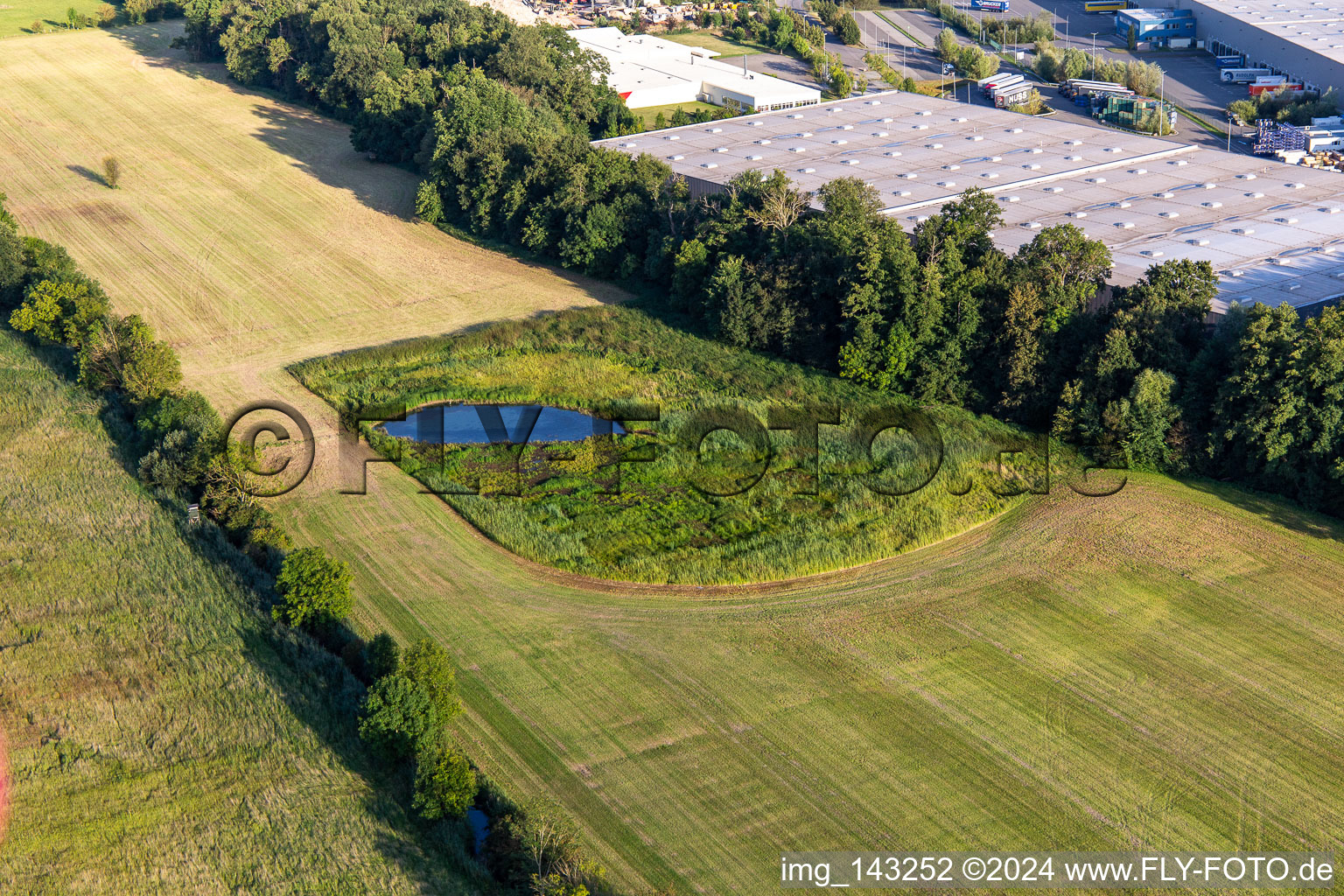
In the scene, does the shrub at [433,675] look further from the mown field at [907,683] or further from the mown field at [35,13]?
the mown field at [35,13]

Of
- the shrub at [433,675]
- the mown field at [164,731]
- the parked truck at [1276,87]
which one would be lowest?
the mown field at [164,731]

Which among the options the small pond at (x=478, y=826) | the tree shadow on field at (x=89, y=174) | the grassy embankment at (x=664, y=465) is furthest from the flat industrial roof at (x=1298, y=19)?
the tree shadow on field at (x=89, y=174)

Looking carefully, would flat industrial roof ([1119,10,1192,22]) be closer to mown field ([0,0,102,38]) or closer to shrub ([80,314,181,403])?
shrub ([80,314,181,403])

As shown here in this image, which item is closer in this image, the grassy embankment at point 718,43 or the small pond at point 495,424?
the small pond at point 495,424

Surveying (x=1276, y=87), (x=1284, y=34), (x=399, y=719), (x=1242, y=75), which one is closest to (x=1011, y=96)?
(x=1242, y=75)

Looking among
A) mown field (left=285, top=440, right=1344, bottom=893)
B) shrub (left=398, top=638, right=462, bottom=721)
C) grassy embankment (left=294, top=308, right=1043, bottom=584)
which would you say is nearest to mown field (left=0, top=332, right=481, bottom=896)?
shrub (left=398, top=638, right=462, bottom=721)

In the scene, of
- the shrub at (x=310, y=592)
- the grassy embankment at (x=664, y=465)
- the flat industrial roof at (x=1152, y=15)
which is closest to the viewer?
the shrub at (x=310, y=592)

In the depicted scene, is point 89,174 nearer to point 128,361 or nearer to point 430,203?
point 430,203
